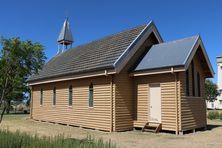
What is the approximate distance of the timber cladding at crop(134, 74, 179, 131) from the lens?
16984 millimetres

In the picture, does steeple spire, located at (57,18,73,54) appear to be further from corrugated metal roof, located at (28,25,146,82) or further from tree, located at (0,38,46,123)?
tree, located at (0,38,46,123)

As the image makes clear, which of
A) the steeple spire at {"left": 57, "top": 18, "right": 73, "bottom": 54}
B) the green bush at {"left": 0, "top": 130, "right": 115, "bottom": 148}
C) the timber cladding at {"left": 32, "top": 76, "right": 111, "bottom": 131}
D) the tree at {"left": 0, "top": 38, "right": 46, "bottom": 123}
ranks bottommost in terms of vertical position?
the green bush at {"left": 0, "top": 130, "right": 115, "bottom": 148}

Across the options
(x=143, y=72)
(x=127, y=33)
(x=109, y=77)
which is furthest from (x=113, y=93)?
(x=127, y=33)

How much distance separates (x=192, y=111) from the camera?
1809 cm

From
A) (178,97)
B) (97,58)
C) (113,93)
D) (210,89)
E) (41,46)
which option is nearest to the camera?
(41,46)

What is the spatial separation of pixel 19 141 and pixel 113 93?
30.5 ft

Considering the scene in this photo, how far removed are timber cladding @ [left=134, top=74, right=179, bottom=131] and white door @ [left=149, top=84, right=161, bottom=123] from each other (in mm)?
238

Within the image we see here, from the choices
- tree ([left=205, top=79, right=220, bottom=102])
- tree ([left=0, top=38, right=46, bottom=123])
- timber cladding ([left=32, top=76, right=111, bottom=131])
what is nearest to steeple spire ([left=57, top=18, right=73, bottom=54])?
timber cladding ([left=32, top=76, right=111, bottom=131])

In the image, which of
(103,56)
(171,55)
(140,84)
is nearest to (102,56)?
(103,56)

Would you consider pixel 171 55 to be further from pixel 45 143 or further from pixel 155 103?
pixel 45 143

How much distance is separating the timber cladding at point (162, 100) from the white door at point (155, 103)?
0.78 feet

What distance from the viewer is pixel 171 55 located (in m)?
18.0

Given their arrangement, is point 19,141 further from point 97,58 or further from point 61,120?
point 61,120

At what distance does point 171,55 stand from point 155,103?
3053 mm
